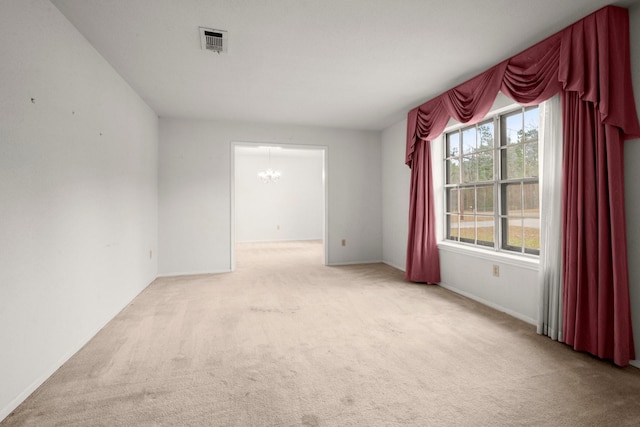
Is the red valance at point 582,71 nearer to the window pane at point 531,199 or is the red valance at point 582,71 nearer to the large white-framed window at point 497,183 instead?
the large white-framed window at point 497,183

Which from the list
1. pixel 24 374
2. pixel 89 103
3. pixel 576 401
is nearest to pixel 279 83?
pixel 89 103

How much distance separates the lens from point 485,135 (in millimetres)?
3758

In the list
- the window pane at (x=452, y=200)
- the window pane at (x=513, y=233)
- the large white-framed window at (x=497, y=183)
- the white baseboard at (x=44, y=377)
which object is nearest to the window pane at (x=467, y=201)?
the large white-framed window at (x=497, y=183)

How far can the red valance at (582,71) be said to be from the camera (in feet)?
7.13

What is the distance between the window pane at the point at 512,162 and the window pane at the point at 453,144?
0.81m

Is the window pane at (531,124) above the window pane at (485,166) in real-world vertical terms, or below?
above

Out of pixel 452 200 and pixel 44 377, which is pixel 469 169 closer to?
pixel 452 200

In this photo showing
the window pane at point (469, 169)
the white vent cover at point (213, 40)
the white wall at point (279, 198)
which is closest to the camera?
the white vent cover at point (213, 40)

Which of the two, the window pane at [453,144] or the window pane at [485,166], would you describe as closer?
the window pane at [485,166]

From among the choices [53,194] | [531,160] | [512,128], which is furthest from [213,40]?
[531,160]

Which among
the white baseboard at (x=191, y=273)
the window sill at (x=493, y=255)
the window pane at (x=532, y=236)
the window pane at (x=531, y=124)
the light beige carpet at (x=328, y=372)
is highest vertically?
the window pane at (x=531, y=124)

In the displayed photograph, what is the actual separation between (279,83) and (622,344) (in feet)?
12.5

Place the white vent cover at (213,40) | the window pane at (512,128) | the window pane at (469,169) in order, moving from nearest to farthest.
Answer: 1. the white vent cover at (213,40)
2. the window pane at (512,128)
3. the window pane at (469,169)

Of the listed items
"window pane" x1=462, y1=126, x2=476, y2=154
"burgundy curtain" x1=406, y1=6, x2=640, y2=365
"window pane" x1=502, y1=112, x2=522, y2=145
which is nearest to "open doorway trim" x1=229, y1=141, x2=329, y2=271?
"window pane" x1=462, y1=126, x2=476, y2=154
